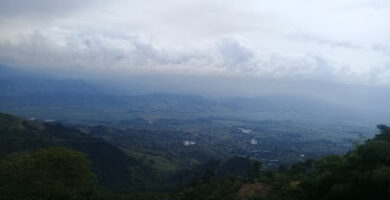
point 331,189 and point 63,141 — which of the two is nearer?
point 331,189

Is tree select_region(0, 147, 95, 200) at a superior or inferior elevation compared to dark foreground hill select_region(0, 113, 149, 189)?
superior

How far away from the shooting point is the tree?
27062 millimetres

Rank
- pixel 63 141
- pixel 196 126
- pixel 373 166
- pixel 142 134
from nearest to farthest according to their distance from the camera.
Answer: pixel 373 166
pixel 63 141
pixel 142 134
pixel 196 126

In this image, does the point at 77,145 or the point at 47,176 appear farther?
the point at 77,145

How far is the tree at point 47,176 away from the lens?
27062mm

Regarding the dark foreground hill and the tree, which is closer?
the tree

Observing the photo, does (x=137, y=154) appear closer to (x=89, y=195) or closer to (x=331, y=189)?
(x=89, y=195)

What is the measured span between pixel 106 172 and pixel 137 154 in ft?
59.2

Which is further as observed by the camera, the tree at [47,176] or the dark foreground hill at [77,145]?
the dark foreground hill at [77,145]

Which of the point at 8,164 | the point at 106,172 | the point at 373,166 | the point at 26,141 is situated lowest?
the point at 106,172

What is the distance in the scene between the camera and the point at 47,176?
94.0ft

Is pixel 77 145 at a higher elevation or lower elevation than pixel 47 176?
lower

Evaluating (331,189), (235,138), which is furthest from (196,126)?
(331,189)

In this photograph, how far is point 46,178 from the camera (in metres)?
28.3
